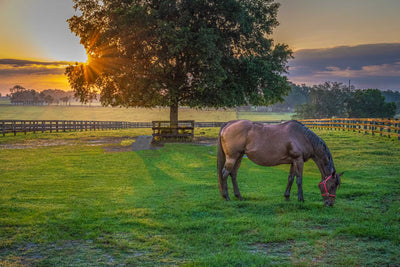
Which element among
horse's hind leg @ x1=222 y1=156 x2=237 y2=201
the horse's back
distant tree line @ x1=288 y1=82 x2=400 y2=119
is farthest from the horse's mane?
distant tree line @ x1=288 y1=82 x2=400 y2=119

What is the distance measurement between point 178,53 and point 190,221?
20255mm

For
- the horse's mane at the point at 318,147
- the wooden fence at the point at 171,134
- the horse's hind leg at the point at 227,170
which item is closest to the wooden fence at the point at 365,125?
the wooden fence at the point at 171,134

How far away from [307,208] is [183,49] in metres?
19.4

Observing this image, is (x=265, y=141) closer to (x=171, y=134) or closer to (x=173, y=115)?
(x=171, y=134)

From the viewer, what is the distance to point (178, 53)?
25484 millimetres

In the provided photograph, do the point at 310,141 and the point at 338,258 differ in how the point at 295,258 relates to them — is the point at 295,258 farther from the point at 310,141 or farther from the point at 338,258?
the point at 310,141

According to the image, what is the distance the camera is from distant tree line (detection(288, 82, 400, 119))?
65.2 metres

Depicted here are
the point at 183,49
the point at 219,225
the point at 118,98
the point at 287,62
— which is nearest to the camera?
the point at 219,225

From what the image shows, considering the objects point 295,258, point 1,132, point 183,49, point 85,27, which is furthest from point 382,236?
point 1,132

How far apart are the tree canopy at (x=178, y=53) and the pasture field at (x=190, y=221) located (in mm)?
Result: 13261

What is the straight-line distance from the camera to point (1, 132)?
103 feet

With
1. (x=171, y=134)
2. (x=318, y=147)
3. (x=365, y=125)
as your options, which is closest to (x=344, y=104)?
(x=365, y=125)

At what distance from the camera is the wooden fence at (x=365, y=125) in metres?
22.9

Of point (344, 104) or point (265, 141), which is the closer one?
point (265, 141)
